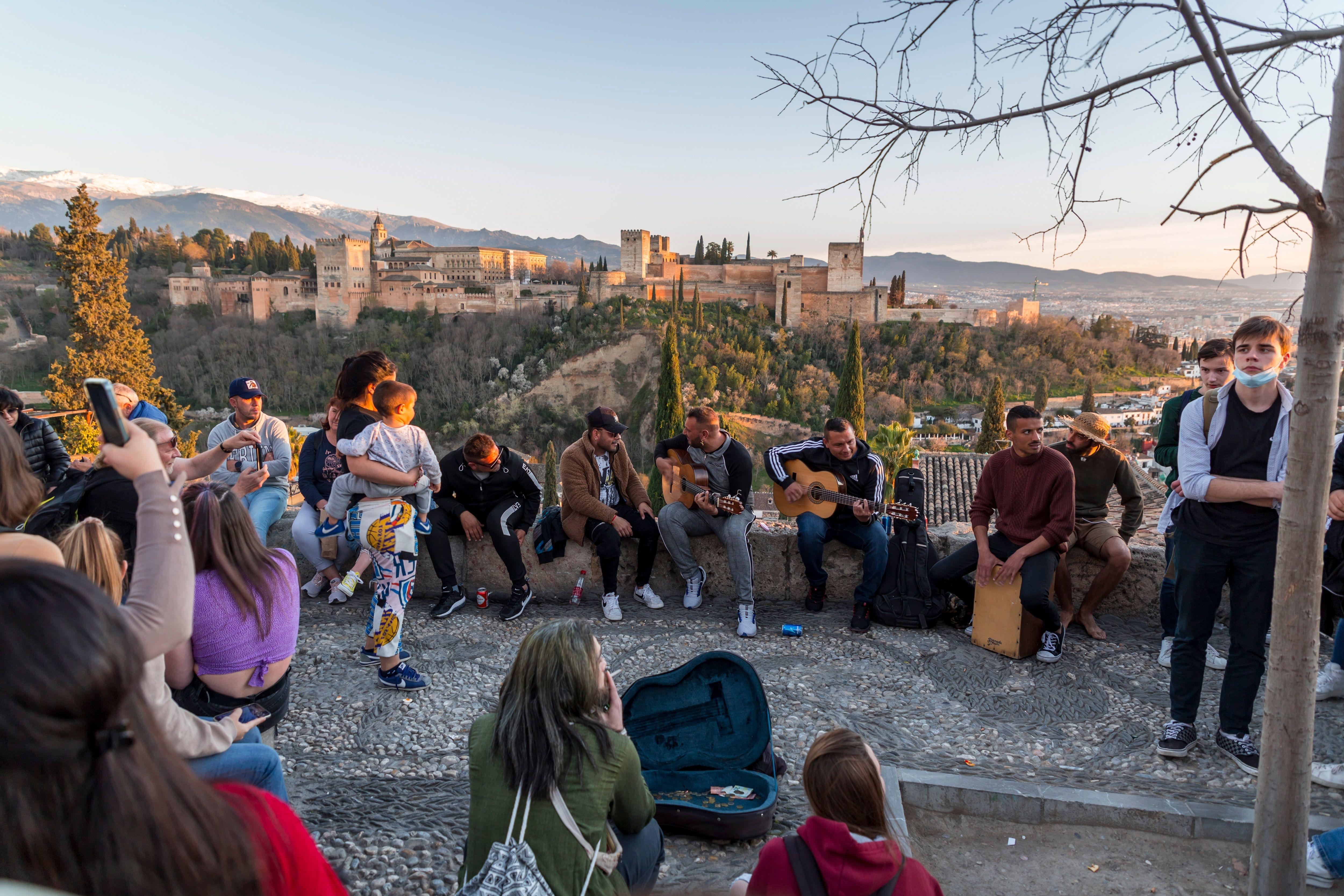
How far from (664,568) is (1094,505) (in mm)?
2909

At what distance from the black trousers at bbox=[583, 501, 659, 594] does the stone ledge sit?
246 centimetres

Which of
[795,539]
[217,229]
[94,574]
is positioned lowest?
[795,539]

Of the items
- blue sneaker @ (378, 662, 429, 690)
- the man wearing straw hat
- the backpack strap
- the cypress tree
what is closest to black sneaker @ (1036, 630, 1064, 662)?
the man wearing straw hat

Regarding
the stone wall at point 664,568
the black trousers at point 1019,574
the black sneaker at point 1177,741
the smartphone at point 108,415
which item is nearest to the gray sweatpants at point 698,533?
the stone wall at point 664,568

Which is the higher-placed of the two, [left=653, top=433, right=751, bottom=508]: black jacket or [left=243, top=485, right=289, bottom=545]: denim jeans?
[left=653, top=433, right=751, bottom=508]: black jacket

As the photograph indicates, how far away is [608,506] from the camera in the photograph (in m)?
5.35

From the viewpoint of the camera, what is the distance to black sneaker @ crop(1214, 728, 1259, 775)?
3.25 metres

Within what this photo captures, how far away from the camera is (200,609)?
255 cm

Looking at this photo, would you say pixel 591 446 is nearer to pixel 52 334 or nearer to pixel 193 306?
pixel 52 334

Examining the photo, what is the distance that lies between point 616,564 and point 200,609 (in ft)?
9.57

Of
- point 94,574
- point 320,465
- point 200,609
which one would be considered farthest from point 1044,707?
point 320,465

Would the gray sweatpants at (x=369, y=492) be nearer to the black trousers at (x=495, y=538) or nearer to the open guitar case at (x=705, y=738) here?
the black trousers at (x=495, y=538)

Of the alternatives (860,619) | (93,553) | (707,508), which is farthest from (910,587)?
(93,553)

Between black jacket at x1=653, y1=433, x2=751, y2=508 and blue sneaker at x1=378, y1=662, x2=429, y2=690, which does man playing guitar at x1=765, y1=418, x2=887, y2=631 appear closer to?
black jacket at x1=653, y1=433, x2=751, y2=508
